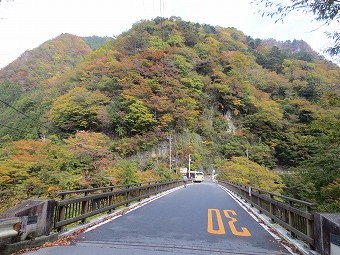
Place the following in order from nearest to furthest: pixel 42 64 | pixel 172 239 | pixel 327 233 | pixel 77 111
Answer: pixel 327 233, pixel 172 239, pixel 77 111, pixel 42 64

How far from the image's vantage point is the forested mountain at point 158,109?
30141 mm

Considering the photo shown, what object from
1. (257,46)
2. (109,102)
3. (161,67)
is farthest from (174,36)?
(257,46)

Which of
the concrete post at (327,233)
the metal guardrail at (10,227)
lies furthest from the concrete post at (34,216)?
the concrete post at (327,233)

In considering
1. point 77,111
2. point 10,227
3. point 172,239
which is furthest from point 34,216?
point 77,111

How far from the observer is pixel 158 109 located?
46.0 m

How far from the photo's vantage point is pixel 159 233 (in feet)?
19.8

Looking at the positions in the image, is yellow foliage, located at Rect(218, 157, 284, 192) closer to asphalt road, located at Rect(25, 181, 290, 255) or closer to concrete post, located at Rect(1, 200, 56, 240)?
asphalt road, located at Rect(25, 181, 290, 255)

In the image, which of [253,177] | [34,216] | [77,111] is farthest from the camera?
[77,111]

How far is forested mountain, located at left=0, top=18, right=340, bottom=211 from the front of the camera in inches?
1187

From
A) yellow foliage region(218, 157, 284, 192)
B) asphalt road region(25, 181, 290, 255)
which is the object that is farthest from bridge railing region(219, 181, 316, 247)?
yellow foliage region(218, 157, 284, 192)

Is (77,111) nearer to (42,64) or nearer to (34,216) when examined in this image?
(42,64)

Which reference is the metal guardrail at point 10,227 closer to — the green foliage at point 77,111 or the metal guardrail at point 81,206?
the metal guardrail at point 81,206

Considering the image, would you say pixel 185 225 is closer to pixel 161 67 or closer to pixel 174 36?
pixel 161 67

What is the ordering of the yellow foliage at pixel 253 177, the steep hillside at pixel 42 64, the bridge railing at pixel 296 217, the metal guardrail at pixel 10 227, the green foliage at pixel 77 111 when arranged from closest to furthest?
the metal guardrail at pixel 10 227
the bridge railing at pixel 296 217
the yellow foliage at pixel 253 177
the green foliage at pixel 77 111
the steep hillside at pixel 42 64
